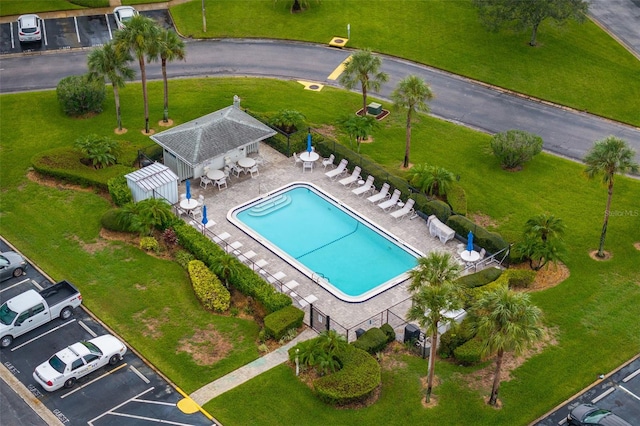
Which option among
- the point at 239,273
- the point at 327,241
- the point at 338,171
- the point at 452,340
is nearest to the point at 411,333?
the point at 452,340

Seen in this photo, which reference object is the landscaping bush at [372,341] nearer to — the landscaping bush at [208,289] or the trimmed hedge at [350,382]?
the trimmed hedge at [350,382]

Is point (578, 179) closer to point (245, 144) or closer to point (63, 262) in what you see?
point (245, 144)

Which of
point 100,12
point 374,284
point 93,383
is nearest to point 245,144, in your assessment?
point 374,284

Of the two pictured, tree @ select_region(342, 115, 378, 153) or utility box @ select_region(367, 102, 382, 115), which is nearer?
tree @ select_region(342, 115, 378, 153)

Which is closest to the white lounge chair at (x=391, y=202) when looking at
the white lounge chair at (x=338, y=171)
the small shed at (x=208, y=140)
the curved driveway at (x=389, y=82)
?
the white lounge chair at (x=338, y=171)

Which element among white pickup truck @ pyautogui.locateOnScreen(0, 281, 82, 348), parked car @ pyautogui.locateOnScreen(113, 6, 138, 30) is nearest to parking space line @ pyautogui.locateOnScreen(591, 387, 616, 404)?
white pickup truck @ pyautogui.locateOnScreen(0, 281, 82, 348)

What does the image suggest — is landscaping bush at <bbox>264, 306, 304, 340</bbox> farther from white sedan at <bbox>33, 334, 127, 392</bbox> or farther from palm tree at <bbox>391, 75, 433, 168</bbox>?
palm tree at <bbox>391, 75, 433, 168</bbox>
